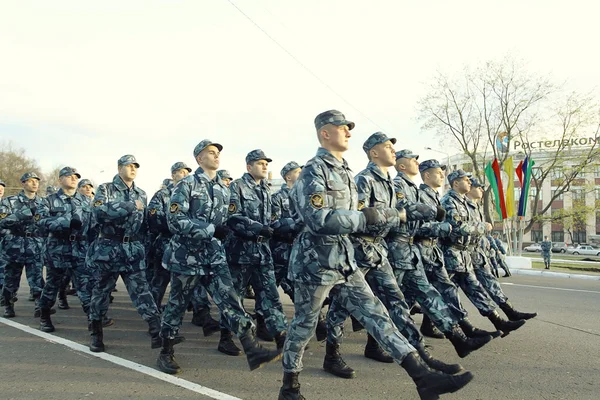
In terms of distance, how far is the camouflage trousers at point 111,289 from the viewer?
194 inches

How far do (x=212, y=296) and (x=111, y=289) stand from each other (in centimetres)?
151

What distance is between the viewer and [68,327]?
6082mm

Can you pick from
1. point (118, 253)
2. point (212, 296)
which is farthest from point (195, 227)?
point (118, 253)

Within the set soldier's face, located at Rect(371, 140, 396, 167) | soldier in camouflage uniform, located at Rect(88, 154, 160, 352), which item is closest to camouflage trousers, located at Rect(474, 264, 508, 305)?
soldier's face, located at Rect(371, 140, 396, 167)

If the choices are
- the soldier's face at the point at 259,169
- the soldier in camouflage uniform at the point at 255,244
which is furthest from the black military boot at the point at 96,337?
the soldier's face at the point at 259,169

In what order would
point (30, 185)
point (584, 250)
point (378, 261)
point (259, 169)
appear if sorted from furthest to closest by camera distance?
point (584, 250), point (30, 185), point (259, 169), point (378, 261)

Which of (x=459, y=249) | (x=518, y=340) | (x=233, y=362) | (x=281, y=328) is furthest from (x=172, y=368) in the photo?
(x=518, y=340)

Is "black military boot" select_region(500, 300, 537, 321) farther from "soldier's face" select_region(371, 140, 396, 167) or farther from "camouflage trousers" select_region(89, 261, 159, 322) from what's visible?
"camouflage trousers" select_region(89, 261, 159, 322)

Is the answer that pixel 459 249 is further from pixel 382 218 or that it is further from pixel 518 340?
pixel 382 218

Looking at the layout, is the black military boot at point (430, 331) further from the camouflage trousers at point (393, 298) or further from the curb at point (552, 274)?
the curb at point (552, 274)

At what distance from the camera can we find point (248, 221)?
16.6 feet

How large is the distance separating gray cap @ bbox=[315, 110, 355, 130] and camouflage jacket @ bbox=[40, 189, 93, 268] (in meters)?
3.90

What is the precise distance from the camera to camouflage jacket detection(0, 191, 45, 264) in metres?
6.99

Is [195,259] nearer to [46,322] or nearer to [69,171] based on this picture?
[46,322]
